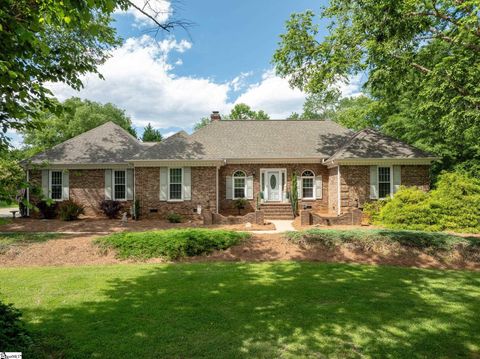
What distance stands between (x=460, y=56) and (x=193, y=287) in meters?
13.1

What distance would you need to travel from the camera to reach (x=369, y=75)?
541 inches

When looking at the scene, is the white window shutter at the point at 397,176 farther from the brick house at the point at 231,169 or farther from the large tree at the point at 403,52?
the large tree at the point at 403,52

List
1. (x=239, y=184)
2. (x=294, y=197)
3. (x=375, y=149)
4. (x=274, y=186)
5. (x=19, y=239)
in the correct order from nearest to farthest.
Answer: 1. (x=19, y=239)
2. (x=375, y=149)
3. (x=294, y=197)
4. (x=239, y=184)
5. (x=274, y=186)

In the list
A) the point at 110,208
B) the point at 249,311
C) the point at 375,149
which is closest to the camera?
the point at 249,311

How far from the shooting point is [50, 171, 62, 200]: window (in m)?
18.2

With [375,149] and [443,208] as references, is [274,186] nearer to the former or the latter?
[375,149]

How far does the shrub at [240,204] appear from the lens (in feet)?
60.6

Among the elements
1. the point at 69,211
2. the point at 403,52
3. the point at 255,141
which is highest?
the point at 403,52

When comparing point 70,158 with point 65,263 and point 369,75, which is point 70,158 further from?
point 369,75

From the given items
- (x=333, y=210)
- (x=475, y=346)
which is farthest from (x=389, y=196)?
(x=475, y=346)

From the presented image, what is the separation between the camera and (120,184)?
1842cm

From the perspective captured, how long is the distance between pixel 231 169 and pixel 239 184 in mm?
1113

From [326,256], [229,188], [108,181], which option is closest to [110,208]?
[108,181]

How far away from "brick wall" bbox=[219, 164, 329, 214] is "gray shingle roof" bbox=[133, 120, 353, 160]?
0.73 m
